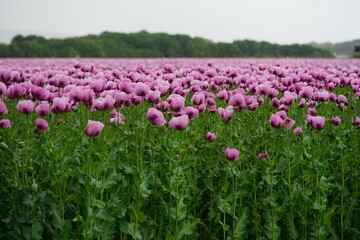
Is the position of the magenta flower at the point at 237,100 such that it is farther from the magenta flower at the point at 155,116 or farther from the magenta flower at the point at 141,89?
the magenta flower at the point at 155,116

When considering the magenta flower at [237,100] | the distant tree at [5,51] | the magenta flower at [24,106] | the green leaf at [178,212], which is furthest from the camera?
the distant tree at [5,51]

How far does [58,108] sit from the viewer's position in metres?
3.46

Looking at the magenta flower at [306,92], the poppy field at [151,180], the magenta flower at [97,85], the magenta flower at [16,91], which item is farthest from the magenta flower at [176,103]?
the magenta flower at [306,92]

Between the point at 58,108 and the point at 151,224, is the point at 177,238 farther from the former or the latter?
the point at 58,108

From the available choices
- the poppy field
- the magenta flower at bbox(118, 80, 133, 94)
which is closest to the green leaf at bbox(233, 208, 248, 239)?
the poppy field

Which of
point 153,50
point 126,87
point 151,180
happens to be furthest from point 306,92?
point 153,50

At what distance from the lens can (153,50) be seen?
56.4m

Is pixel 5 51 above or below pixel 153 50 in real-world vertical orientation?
below

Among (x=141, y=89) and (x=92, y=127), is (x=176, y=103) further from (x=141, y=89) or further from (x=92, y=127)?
(x=92, y=127)

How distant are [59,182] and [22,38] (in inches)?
3259

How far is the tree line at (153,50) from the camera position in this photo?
1919 inches

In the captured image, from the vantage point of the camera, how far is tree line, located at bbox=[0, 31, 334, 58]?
48.8 metres

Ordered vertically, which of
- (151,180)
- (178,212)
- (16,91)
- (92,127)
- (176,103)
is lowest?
(178,212)

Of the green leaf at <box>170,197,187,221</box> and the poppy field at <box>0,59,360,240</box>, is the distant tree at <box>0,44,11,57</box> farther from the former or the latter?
the green leaf at <box>170,197,187,221</box>
